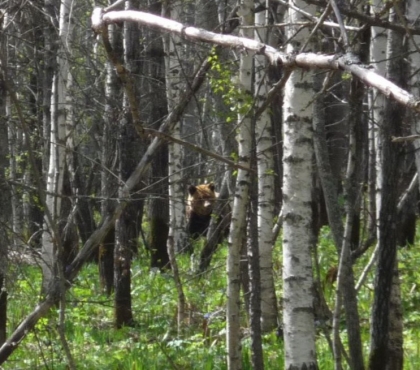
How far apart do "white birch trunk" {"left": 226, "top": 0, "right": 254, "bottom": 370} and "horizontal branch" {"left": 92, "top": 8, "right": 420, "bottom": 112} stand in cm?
304

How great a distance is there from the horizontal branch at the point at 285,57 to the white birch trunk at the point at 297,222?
7.33 ft

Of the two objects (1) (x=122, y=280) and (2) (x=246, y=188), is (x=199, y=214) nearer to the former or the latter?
(1) (x=122, y=280)

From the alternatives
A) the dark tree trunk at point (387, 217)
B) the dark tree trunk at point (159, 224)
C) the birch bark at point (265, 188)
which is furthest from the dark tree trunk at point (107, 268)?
the dark tree trunk at point (387, 217)

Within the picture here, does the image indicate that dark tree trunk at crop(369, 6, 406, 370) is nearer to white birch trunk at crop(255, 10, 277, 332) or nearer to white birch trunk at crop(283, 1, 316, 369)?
white birch trunk at crop(283, 1, 316, 369)

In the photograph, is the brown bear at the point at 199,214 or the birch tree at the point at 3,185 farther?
the brown bear at the point at 199,214

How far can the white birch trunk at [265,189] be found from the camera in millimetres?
7164

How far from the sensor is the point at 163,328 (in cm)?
1018

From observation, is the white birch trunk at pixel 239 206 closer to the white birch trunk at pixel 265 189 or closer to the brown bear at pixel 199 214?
the white birch trunk at pixel 265 189

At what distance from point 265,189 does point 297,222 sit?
8.88ft

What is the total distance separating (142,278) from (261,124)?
6754mm

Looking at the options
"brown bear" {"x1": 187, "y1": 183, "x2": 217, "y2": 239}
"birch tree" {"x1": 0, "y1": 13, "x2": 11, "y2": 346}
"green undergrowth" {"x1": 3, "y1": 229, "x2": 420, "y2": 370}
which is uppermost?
"brown bear" {"x1": 187, "y1": 183, "x2": 217, "y2": 239}

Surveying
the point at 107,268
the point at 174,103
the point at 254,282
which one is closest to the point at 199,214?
the point at 107,268

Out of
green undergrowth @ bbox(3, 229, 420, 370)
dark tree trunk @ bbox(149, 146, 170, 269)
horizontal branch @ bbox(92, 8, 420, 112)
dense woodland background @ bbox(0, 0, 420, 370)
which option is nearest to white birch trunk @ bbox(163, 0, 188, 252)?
dense woodland background @ bbox(0, 0, 420, 370)

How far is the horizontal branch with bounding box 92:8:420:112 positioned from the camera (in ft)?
5.89
